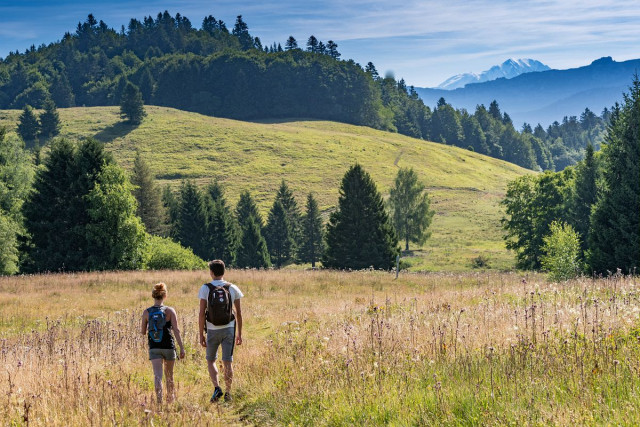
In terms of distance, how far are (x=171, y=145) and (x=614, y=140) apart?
109 meters

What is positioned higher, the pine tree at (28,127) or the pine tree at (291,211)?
the pine tree at (28,127)

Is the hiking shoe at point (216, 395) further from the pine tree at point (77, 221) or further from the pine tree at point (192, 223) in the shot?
the pine tree at point (192, 223)

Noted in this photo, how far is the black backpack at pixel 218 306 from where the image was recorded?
741cm

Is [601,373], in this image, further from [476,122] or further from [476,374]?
[476,122]

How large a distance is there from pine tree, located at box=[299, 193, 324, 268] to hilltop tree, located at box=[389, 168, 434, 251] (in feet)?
46.4

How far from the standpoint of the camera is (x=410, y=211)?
79500 millimetres

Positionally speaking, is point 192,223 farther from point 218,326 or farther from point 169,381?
point 169,381

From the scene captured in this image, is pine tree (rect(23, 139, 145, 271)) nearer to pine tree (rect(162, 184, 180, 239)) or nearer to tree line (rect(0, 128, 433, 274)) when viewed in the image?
tree line (rect(0, 128, 433, 274))

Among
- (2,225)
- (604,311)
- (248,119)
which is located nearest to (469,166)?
(248,119)

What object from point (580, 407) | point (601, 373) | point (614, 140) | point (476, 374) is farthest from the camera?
point (614, 140)

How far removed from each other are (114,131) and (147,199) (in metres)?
82.9

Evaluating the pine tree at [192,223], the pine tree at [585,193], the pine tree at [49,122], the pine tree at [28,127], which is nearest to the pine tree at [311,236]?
the pine tree at [192,223]

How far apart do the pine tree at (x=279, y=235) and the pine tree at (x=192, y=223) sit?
14.7 metres

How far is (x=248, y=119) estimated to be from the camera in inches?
7096
